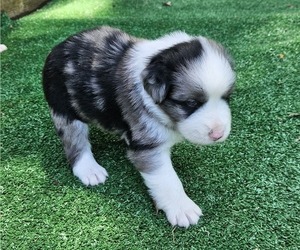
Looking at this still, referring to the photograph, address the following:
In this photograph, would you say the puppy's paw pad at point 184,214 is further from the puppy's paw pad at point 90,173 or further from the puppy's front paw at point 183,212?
the puppy's paw pad at point 90,173

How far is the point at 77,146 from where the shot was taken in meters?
3.58

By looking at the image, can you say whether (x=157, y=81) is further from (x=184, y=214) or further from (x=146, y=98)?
(x=184, y=214)

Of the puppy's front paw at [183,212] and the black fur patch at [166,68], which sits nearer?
the black fur patch at [166,68]

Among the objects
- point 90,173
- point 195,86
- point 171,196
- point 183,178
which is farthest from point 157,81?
point 90,173

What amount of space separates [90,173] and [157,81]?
1065mm

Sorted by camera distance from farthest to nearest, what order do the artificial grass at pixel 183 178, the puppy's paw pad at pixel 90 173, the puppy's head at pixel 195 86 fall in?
the puppy's paw pad at pixel 90 173, the artificial grass at pixel 183 178, the puppy's head at pixel 195 86

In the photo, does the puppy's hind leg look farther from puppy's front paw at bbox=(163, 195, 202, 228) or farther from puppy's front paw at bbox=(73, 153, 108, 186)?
puppy's front paw at bbox=(163, 195, 202, 228)

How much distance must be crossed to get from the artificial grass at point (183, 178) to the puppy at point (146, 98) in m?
0.16

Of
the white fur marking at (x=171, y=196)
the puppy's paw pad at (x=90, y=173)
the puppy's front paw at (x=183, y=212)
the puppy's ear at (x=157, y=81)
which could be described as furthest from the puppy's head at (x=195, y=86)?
the puppy's paw pad at (x=90, y=173)

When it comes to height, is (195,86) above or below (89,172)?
above

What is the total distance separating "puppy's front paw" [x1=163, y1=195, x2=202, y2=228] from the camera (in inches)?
119

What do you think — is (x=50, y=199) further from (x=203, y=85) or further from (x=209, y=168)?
(x=203, y=85)

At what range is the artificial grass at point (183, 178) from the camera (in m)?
2.97

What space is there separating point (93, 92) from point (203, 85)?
37.6 inches
